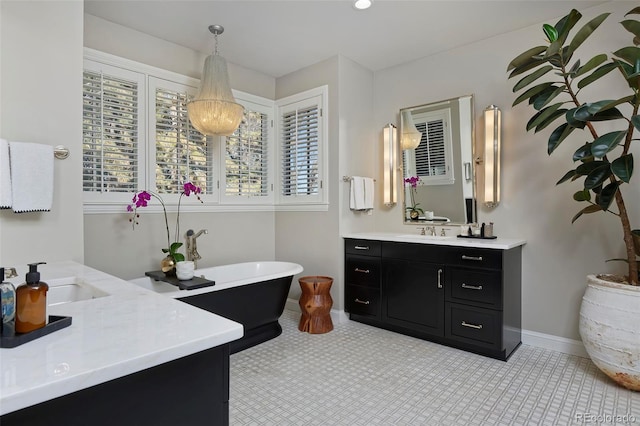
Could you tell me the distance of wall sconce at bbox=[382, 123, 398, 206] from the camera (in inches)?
155

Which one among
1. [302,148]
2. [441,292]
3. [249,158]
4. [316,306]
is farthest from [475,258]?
[249,158]

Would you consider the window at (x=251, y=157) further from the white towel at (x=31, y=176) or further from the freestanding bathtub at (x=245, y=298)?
the white towel at (x=31, y=176)

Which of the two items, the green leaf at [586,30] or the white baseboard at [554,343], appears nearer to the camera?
the green leaf at [586,30]

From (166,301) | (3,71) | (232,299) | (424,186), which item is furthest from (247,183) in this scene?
(166,301)

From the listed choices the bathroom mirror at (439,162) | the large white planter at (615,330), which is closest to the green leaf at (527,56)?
the bathroom mirror at (439,162)

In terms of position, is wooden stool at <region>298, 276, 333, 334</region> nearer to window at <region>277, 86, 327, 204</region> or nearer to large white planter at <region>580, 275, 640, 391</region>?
window at <region>277, 86, 327, 204</region>

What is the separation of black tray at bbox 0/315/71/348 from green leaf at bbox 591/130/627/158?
8.63 ft

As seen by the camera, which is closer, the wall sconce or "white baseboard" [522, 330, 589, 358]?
"white baseboard" [522, 330, 589, 358]

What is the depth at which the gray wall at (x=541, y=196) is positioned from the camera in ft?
9.08

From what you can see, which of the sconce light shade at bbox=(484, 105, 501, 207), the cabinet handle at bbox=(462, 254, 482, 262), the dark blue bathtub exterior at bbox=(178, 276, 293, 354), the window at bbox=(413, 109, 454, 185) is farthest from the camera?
the window at bbox=(413, 109, 454, 185)

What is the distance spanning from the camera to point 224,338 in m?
0.92

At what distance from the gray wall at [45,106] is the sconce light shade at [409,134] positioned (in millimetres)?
2890

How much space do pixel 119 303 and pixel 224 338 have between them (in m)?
0.50

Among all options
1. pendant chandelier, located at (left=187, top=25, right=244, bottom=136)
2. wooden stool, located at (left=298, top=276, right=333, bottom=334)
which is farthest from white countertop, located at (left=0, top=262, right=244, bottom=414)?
wooden stool, located at (left=298, top=276, right=333, bottom=334)
